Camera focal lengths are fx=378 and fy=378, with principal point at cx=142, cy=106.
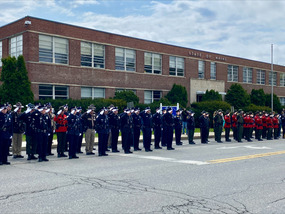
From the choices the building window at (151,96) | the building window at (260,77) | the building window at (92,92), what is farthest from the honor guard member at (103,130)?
the building window at (260,77)

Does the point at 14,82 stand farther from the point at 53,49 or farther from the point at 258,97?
the point at 258,97

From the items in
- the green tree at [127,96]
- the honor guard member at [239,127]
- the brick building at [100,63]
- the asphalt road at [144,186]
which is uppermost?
the brick building at [100,63]

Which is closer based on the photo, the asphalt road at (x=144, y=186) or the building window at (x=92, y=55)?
the asphalt road at (x=144, y=186)

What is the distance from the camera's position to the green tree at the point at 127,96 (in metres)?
32.1

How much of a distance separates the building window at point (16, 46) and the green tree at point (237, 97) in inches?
989

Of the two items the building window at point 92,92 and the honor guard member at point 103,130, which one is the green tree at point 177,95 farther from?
the honor guard member at point 103,130

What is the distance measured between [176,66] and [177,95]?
4.02 meters

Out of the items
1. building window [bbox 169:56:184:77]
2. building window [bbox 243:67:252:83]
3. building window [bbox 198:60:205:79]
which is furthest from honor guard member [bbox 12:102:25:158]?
building window [bbox 243:67:252:83]

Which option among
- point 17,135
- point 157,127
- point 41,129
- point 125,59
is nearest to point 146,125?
point 157,127

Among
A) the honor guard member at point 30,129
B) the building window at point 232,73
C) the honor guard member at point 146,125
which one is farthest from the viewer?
the building window at point 232,73

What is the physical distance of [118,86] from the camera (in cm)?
3406

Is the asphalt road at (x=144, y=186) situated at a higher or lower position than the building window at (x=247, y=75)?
lower

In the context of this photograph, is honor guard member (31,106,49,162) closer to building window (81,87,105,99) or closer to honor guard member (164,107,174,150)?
honor guard member (164,107,174,150)

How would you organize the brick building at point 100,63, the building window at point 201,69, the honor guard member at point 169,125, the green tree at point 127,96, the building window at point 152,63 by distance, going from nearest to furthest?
1. the honor guard member at point 169,125
2. the brick building at point 100,63
3. the green tree at point 127,96
4. the building window at point 152,63
5. the building window at point 201,69
